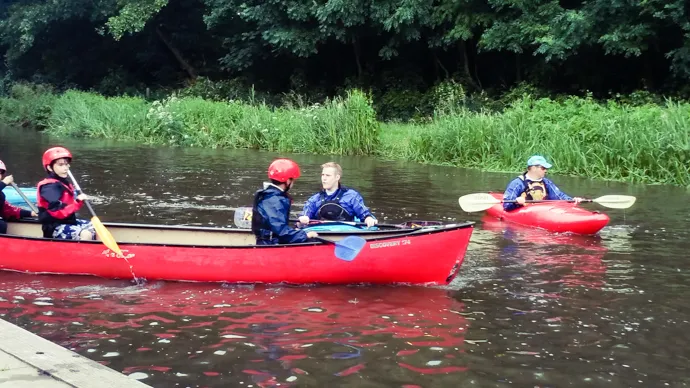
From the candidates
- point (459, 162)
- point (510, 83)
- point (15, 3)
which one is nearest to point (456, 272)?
point (459, 162)

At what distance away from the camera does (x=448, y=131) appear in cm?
1836

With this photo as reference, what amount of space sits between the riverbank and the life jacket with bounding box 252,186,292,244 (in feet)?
9.97

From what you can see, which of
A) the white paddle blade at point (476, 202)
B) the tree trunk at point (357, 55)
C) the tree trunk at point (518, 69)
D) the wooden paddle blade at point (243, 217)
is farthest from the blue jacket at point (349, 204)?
the tree trunk at point (357, 55)

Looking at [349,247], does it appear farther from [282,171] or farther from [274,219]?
→ [282,171]

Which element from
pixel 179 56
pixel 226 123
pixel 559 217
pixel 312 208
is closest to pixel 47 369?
pixel 312 208

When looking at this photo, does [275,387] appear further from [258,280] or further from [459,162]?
[459,162]

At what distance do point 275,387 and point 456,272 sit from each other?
2.95 meters

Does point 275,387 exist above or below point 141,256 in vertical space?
below

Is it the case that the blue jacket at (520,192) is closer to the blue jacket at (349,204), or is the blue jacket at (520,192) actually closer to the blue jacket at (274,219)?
the blue jacket at (349,204)

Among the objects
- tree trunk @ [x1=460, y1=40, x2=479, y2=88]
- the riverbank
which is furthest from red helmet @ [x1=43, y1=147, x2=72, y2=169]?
tree trunk @ [x1=460, y1=40, x2=479, y2=88]

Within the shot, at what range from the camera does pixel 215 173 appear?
16.2 meters

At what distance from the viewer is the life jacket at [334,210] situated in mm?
8297

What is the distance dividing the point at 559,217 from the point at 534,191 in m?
1.05

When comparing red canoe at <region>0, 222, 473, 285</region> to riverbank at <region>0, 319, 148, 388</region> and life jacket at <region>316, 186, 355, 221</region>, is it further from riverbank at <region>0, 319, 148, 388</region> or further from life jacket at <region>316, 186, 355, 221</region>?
riverbank at <region>0, 319, 148, 388</region>
